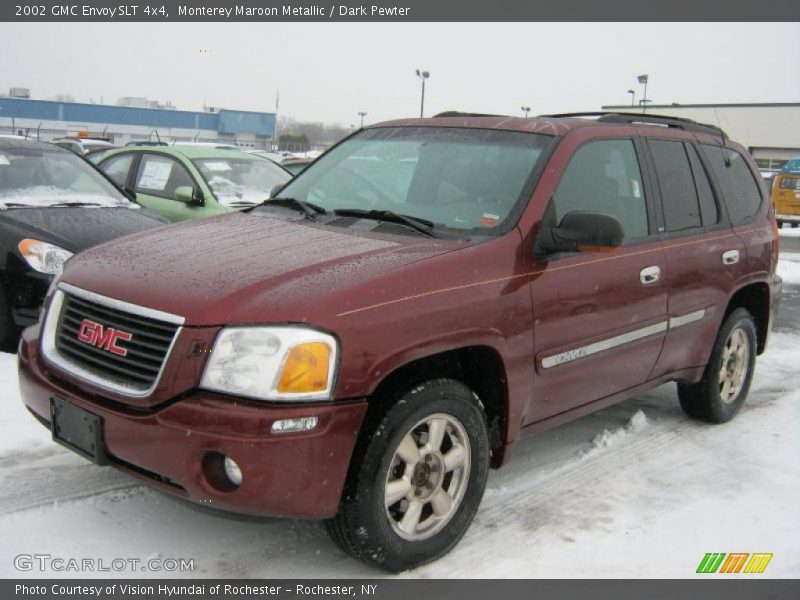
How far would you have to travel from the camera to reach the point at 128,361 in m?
3.03

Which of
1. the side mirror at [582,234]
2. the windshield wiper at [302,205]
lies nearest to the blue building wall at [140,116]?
the windshield wiper at [302,205]

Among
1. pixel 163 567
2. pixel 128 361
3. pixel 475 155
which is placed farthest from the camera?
pixel 475 155

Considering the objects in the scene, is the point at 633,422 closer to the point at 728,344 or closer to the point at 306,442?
the point at 728,344

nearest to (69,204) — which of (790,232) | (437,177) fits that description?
(437,177)

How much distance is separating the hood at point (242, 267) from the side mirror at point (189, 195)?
12.3 ft

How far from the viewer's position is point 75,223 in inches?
248

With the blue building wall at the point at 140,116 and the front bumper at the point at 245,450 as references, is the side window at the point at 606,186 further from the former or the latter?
the blue building wall at the point at 140,116

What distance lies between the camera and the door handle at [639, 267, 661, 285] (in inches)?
166

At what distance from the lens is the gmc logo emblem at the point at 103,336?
121 inches

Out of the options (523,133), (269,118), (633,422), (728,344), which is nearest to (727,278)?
(728,344)

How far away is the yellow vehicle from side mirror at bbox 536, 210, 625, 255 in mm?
19300

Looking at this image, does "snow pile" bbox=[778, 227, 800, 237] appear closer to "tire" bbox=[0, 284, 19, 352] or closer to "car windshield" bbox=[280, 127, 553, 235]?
"car windshield" bbox=[280, 127, 553, 235]

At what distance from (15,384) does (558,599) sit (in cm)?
368

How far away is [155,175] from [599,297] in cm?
632
